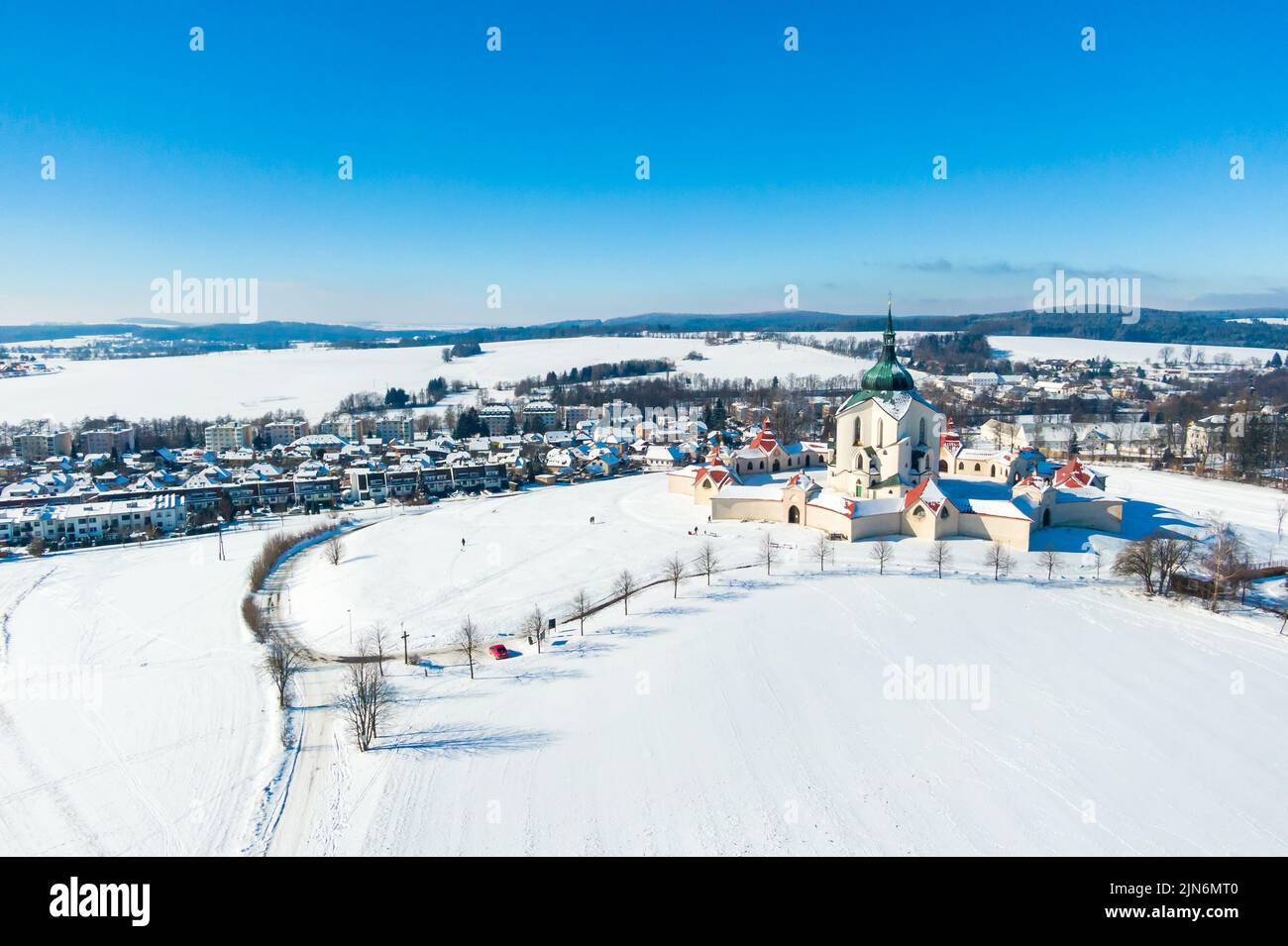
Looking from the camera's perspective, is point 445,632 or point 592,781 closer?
point 592,781

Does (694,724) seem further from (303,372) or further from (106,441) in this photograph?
(303,372)

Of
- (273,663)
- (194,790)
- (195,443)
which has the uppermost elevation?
(195,443)

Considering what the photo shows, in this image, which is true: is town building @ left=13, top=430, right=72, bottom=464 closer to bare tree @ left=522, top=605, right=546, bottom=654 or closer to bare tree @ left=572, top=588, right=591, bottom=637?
bare tree @ left=522, top=605, right=546, bottom=654

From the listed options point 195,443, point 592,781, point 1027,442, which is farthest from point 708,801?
point 195,443

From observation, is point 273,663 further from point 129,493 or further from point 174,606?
point 129,493

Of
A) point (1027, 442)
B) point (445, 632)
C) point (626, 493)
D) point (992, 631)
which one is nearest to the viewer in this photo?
point (992, 631)

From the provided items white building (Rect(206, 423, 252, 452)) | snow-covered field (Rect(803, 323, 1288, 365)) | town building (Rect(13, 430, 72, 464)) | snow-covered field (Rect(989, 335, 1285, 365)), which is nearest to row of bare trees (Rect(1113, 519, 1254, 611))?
white building (Rect(206, 423, 252, 452))

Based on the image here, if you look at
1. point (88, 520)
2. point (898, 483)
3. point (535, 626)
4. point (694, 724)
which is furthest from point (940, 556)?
point (88, 520)

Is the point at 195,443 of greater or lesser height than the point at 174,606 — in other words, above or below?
above
